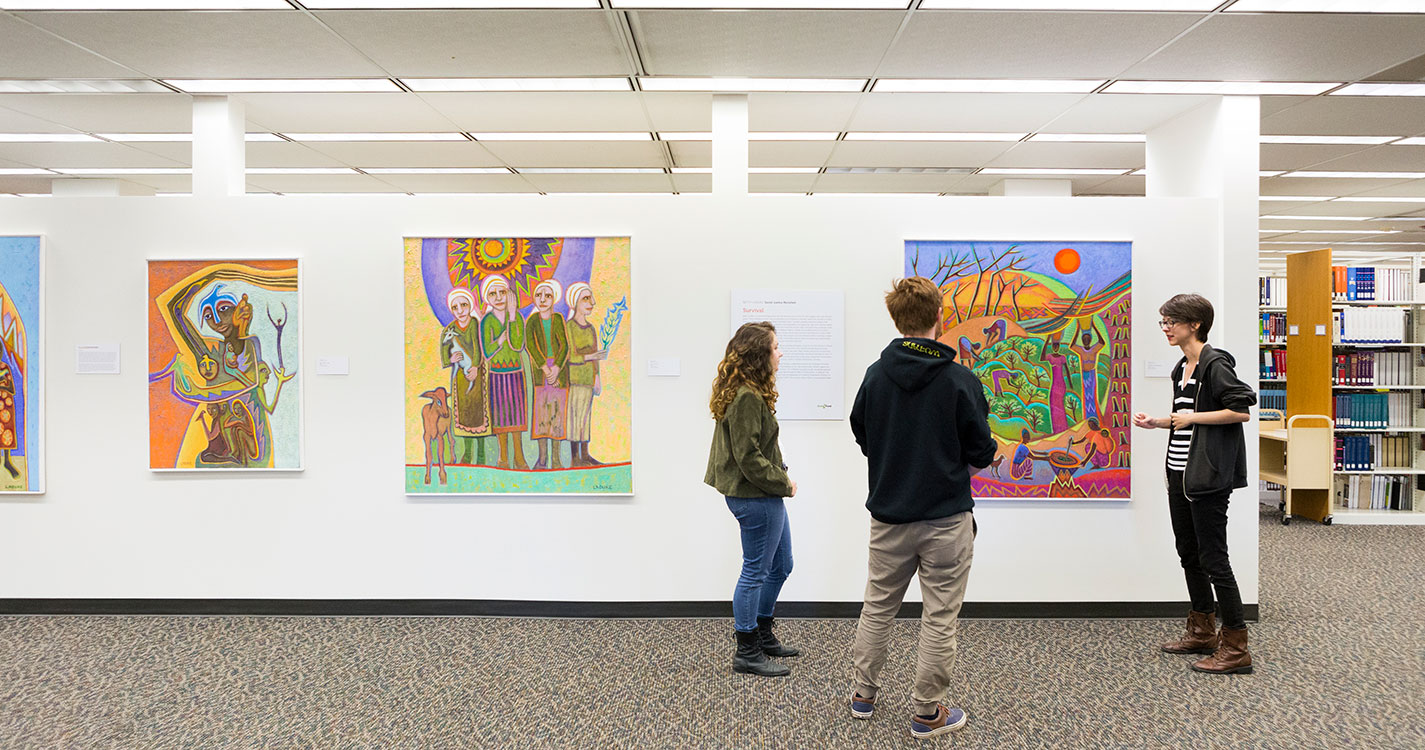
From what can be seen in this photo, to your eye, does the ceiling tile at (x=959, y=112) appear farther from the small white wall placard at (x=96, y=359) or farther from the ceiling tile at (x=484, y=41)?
the small white wall placard at (x=96, y=359)

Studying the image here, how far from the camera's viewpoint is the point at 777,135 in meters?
4.97

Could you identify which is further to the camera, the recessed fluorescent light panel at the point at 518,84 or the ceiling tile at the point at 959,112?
the ceiling tile at the point at 959,112

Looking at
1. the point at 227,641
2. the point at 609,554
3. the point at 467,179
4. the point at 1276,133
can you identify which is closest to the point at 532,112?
the point at 467,179

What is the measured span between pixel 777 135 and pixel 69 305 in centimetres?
408

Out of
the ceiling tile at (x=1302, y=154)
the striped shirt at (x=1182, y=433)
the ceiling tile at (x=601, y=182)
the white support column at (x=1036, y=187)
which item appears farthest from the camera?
the white support column at (x=1036, y=187)

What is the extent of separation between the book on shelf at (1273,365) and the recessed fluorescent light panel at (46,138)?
9.65 metres

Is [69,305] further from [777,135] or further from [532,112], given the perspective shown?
[777,135]

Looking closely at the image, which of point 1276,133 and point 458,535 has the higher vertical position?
point 1276,133

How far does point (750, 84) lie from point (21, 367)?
4.06 meters

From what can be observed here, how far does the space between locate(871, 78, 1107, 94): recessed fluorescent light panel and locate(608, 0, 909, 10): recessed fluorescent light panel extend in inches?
36.2

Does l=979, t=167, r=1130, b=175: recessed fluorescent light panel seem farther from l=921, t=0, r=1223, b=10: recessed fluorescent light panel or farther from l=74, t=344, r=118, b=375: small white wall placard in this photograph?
l=74, t=344, r=118, b=375: small white wall placard

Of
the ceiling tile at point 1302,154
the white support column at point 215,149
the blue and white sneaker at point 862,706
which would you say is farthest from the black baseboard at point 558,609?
the ceiling tile at point 1302,154

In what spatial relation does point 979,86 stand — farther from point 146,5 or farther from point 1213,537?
point 146,5

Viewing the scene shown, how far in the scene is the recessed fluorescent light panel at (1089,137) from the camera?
491 centimetres
